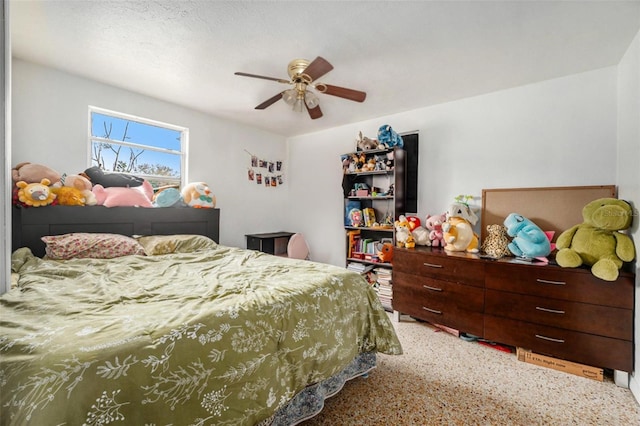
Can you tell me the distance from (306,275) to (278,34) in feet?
5.42

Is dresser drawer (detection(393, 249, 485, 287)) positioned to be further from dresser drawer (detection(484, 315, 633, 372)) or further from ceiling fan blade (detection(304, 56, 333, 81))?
ceiling fan blade (detection(304, 56, 333, 81))

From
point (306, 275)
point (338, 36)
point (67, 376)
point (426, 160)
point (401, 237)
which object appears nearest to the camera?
point (67, 376)

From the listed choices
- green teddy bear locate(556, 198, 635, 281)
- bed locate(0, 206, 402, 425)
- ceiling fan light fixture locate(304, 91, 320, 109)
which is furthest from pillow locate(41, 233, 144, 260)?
green teddy bear locate(556, 198, 635, 281)

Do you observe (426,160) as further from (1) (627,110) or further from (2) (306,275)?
(2) (306,275)

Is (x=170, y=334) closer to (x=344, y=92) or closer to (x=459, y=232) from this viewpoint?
(x=344, y=92)

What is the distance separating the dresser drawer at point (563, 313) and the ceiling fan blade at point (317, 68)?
7.09 ft

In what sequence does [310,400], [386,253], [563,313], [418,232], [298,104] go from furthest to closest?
[386,253]
[418,232]
[298,104]
[563,313]
[310,400]

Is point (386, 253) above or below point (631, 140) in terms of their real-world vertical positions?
below

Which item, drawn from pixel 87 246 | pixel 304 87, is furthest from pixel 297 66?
pixel 87 246

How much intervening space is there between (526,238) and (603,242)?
1.52 ft

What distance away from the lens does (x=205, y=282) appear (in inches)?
64.9

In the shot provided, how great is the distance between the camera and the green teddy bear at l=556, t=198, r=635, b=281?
5.92 feet

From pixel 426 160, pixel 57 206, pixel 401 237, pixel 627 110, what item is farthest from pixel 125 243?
pixel 627 110

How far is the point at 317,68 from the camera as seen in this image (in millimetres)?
1867
